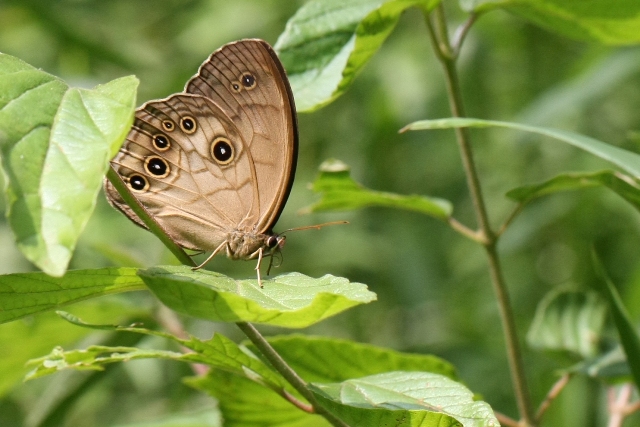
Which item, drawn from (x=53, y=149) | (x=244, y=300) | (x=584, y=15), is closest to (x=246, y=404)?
(x=244, y=300)

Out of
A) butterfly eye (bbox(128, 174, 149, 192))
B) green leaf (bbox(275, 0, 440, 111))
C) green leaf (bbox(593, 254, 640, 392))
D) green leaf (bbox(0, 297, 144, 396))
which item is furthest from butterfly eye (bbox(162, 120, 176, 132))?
green leaf (bbox(593, 254, 640, 392))

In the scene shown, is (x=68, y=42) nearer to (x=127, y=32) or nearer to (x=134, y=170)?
(x=127, y=32)

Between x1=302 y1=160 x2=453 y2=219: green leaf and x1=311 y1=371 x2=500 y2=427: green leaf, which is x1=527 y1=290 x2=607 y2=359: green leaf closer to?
x1=302 y1=160 x2=453 y2=219: green leaf

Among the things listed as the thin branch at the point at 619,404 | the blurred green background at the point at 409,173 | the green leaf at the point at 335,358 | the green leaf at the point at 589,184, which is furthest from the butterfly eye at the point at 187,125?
the blurred green background at the point at 409,173

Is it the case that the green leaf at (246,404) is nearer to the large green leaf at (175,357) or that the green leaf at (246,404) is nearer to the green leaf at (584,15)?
the large green leaf at (175,357)

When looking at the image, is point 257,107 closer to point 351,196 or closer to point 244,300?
point 351,196
